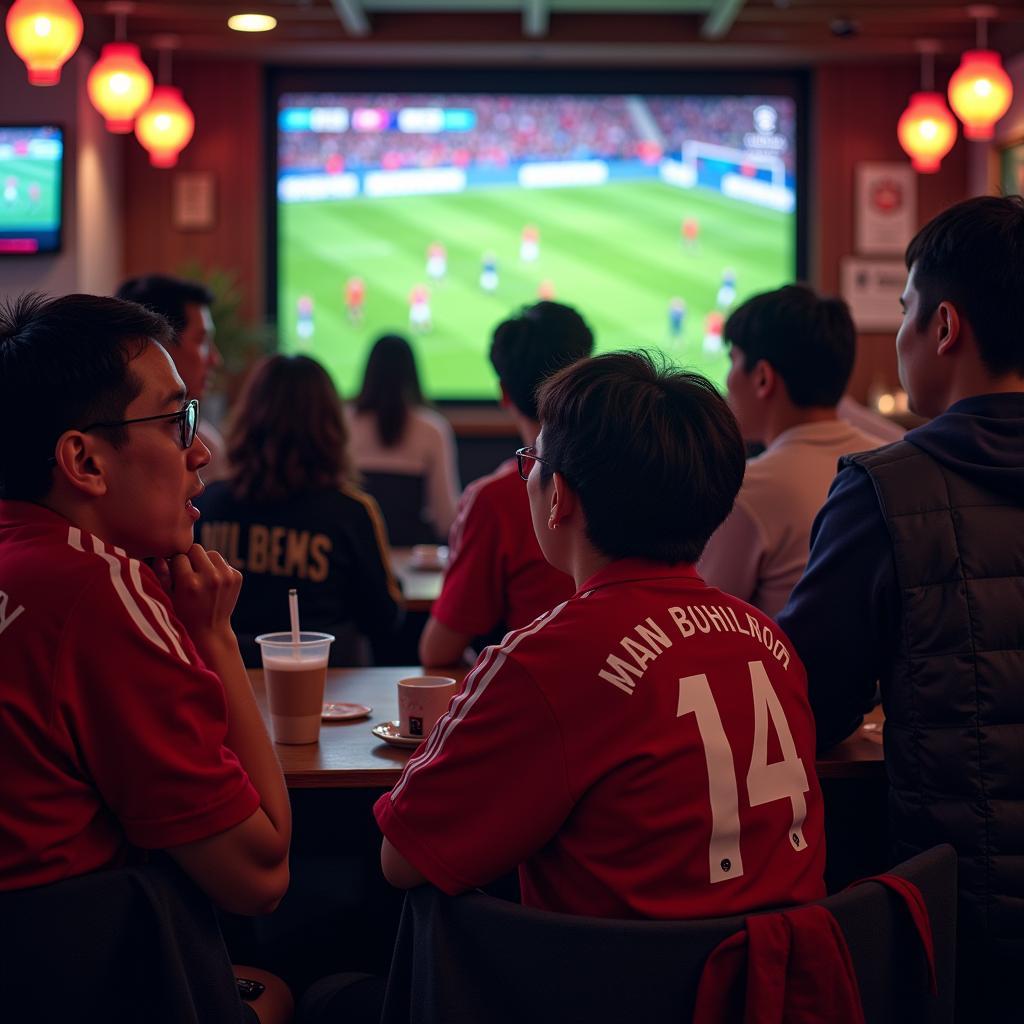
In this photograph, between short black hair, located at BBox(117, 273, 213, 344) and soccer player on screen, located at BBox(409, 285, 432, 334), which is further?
soccer player on screen, located at BBox(409, 285, 432, 334)

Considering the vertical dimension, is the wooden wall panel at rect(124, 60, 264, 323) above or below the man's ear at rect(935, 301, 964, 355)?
above

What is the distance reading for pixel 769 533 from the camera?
7.50ft

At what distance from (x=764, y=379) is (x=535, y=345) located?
47 centimetres

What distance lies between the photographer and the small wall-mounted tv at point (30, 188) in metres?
5.77

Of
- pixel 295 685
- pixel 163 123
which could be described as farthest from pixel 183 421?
pixel 163 123

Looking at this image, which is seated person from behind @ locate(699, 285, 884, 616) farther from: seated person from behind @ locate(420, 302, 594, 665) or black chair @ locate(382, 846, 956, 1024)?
black chair @ locate(382, 846, 956, 1024)

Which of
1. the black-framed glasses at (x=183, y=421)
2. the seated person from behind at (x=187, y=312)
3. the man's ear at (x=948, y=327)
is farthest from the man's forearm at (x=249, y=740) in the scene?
the seated person from behind at (x=187, y=312)

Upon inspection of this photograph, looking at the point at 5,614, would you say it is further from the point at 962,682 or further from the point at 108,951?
the point at 962,682

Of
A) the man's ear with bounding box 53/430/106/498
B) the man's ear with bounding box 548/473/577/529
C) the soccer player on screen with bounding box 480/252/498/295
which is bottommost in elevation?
the man's ear with bounding box 548/473/577/529

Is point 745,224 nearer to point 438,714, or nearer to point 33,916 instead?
point 438,714

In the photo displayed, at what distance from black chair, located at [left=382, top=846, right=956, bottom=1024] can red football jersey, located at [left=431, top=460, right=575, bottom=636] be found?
1077mm

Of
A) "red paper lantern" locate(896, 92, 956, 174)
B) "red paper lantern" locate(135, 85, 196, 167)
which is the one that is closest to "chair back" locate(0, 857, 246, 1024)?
"red paper lantern" locate(135, 85, 196, 167)

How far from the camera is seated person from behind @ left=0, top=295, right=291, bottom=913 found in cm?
121

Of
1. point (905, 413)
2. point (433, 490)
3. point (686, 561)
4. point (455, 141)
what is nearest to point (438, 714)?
point (686, 561)
